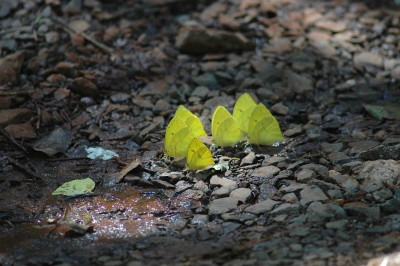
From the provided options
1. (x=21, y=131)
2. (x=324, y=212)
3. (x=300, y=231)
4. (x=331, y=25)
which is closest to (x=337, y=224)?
(x=324, y=212)

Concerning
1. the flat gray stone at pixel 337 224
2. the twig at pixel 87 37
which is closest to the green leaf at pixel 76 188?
the flat gray stone at pixel 337 224

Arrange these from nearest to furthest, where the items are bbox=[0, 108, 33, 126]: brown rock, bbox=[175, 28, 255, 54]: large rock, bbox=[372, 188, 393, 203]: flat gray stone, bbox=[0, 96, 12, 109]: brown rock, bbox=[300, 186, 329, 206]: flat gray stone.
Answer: bbox=[372, 188, 393, 203]: flat gray stone < bbox=[300, 186, 329, 206]: flat gray stone < bbox=[0, 108, 33, 126]: brown rock < bbox=[0, 96, 12, 109]: brown rock < bbox=[175, 28, 255, 54]: large rock

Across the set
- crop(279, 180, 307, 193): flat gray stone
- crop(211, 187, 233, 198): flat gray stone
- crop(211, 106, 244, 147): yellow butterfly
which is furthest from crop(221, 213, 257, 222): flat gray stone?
crop(211, 106, 244, 147): yellow butterfly

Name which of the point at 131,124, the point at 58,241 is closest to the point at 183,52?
the point at 131,124

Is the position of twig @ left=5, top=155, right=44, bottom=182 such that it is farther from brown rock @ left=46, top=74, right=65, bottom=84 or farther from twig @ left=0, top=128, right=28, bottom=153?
brown rock @ left=46, top=74, right=65, bottom=84

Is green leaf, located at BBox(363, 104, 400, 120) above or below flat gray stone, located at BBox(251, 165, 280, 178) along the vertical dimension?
above
